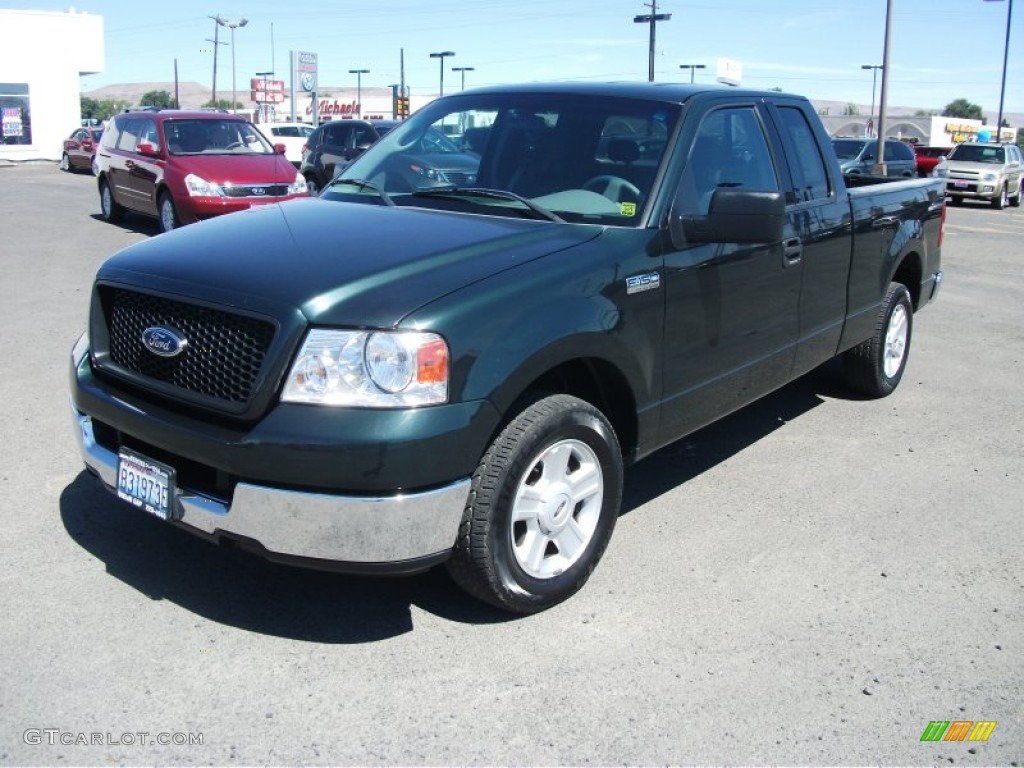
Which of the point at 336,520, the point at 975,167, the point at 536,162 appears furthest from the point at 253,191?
the point at 975,167

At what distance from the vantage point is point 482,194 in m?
4.27

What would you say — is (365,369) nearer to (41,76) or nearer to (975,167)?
(975,167)

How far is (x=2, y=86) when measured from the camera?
1615 inches

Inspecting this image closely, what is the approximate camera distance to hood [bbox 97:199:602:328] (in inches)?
125

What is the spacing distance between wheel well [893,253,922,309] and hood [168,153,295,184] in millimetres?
8482

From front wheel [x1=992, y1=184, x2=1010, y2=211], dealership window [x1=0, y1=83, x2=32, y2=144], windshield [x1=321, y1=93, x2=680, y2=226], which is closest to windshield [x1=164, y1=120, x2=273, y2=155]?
windshield [x1=321, y1=93, x2=680, y2=226]

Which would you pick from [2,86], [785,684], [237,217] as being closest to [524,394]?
[785,684]

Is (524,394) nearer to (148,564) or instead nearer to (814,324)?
(148,564)

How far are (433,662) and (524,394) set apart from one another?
3.20ft

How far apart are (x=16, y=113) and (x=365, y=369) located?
44653 millimetres

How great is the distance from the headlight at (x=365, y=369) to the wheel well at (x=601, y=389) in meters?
0.64

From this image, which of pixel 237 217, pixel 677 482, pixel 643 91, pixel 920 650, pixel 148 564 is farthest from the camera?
pixel 677 482

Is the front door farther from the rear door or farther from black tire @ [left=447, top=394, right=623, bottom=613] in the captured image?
black tire @ [left=447, top=394, right=623, bottom=613]

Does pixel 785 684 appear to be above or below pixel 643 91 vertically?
below
